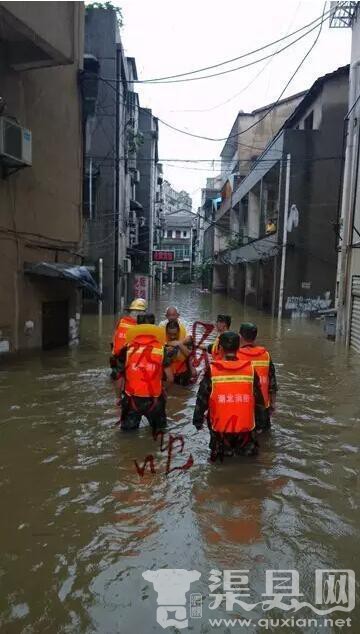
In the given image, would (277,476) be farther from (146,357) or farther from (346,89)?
(346,89)

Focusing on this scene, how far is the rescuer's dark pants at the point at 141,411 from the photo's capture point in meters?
5.78

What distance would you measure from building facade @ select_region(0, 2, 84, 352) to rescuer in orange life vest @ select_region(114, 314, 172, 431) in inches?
220

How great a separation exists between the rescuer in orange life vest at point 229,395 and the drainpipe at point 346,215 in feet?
37.2

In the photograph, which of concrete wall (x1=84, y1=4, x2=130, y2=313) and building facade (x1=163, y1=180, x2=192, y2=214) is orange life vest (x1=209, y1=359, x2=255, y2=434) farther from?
building facade (x1=163, y1=180, x2=192, y2=214)

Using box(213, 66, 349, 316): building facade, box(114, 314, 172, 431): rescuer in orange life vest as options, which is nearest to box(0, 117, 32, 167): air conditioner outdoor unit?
box(114, 314, 172, 431): rescuer in orange life vest

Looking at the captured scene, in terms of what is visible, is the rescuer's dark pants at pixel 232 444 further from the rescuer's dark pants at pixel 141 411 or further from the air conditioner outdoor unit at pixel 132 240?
the air conditioner outdoor unit at pixel 132 240

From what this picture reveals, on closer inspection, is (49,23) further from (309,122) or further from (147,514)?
(309,122)

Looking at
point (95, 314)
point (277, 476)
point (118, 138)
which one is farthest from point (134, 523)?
point (118, 138)

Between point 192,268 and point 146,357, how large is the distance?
264 feet

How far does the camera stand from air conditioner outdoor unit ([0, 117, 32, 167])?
9.41m

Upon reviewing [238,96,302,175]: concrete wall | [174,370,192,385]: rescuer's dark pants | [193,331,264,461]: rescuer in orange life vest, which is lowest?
[174,370,192,385]: rescuer's dark pants

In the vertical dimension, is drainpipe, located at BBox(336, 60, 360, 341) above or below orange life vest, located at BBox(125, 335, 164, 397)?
above

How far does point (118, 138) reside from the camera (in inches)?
943

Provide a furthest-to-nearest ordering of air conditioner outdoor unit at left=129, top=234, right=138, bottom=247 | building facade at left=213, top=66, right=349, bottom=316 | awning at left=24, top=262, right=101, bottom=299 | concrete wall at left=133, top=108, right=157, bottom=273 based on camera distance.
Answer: concrete wall at left=133, top=108, right=157, bottom=273 → air conditioner outdoor unit at left=129, top=234, right=138, bottom=247 → building facade at left=213, top=66, right=349, bottom=316 → awning at left=24, top=262, right=101, bottom=299
